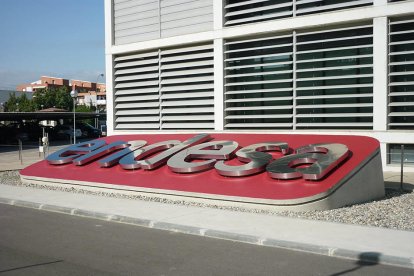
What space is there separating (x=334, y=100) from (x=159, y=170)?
7889 millimetres

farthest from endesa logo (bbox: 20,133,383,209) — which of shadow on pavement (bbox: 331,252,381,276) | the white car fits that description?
the white car

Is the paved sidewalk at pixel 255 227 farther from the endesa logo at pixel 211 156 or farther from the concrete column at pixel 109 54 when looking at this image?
the concrete column at pixel 109 54

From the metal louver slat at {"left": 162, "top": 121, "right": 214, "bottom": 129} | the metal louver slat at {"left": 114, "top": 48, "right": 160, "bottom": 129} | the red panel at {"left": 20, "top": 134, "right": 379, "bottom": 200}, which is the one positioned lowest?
the red panel at {"left": 20, "top": 134, "right": 379, "bottom": 200}

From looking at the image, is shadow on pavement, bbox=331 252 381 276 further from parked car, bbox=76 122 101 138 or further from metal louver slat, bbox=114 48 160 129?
parked car, bbox=76 122 101 138

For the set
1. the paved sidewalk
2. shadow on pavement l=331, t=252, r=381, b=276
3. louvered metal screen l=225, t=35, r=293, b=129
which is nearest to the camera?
shadow on pavement l=331, t=252, r=381, b=276

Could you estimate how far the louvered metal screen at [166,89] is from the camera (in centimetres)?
2106

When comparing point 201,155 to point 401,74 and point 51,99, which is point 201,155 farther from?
point 51,99

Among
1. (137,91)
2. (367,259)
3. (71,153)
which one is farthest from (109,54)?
(367,259)

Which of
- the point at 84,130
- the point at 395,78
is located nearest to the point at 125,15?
the point at 395,78

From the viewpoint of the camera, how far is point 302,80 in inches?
713

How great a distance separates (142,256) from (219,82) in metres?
13.6

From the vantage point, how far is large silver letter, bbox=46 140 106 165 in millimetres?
17172

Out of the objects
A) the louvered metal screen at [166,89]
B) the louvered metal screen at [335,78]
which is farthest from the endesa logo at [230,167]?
the louvered metal screen at [166,89]

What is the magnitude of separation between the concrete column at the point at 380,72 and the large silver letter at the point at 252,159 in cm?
507
